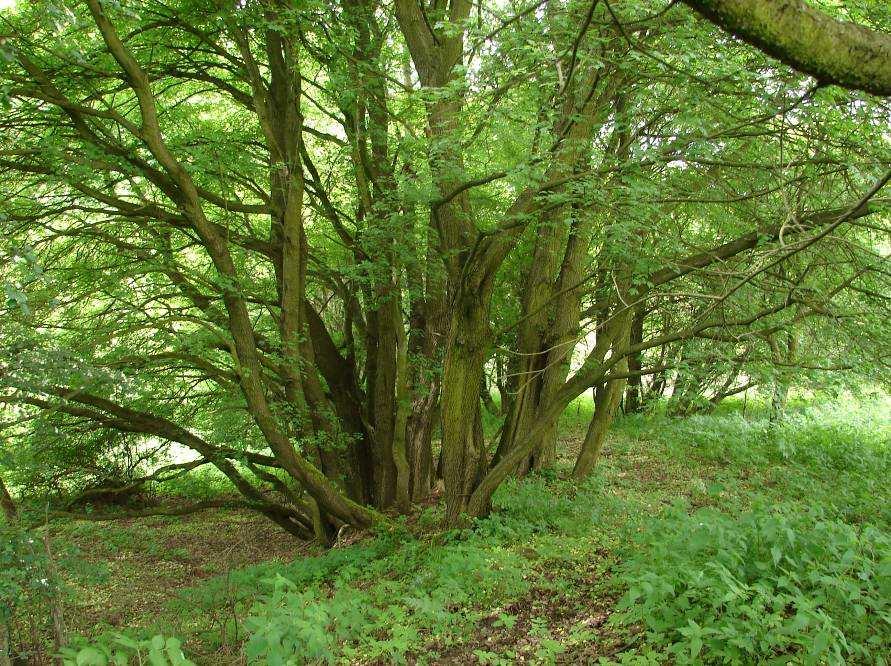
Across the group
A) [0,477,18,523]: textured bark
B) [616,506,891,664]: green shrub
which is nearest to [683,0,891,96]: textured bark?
[616,506,891,664]: green shrub

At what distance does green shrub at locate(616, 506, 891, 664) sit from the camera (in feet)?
10.2

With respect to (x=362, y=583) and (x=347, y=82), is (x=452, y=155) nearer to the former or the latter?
(x=347, y=82)

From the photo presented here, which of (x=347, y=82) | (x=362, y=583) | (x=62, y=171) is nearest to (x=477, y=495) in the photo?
(x=362, y=583)

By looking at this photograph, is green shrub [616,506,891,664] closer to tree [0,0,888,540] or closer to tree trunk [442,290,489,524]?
tree [0,0,888,540]

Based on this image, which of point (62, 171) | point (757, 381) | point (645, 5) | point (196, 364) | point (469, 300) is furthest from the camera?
point (196, 364)

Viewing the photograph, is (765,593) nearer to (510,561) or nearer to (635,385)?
(510,561)

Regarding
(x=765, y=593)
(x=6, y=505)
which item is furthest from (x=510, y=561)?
(x=6, y=505)

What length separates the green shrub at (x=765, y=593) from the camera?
3100 mm

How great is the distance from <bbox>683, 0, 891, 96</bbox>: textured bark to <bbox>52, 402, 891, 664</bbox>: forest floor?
8.36 ft

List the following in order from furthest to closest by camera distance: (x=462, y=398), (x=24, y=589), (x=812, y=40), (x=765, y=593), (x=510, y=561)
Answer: (x=462, y=398)
(x=510, y=561)
(x=24, y=589)
(x=765, y=593)
(x=812, y=40)

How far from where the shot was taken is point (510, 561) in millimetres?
5480

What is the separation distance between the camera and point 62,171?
20.0 ft

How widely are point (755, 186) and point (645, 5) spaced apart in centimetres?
256

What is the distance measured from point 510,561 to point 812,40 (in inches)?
183
